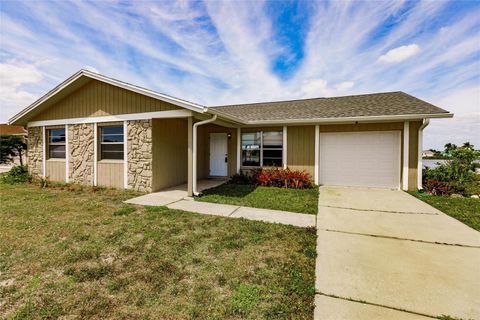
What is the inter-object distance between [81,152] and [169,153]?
12.3ft

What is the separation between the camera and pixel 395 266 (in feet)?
9.93

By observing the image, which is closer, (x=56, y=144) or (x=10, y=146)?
(x=56, y=144)

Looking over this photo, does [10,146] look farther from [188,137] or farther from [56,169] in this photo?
[188,137]

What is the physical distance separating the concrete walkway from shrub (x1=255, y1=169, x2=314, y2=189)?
11.2 feet

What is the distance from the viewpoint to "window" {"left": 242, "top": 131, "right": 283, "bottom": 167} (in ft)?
32.7

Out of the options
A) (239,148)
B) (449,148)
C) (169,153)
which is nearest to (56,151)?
(169,153)

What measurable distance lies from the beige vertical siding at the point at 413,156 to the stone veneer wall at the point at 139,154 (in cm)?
972

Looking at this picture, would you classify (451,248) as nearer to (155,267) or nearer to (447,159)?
(155,267)

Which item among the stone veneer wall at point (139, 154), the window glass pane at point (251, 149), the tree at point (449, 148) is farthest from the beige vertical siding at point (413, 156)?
the stone veneer wall at point (139, 154)

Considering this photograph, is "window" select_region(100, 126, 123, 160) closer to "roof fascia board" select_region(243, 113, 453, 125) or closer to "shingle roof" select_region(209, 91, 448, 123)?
"shingle roof" select_region(209, 91, 448, 123)

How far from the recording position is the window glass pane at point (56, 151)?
9516 mm

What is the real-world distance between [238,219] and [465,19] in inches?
372

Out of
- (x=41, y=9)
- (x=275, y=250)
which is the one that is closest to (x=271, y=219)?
(x=275, y=250)

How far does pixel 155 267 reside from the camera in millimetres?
2941
